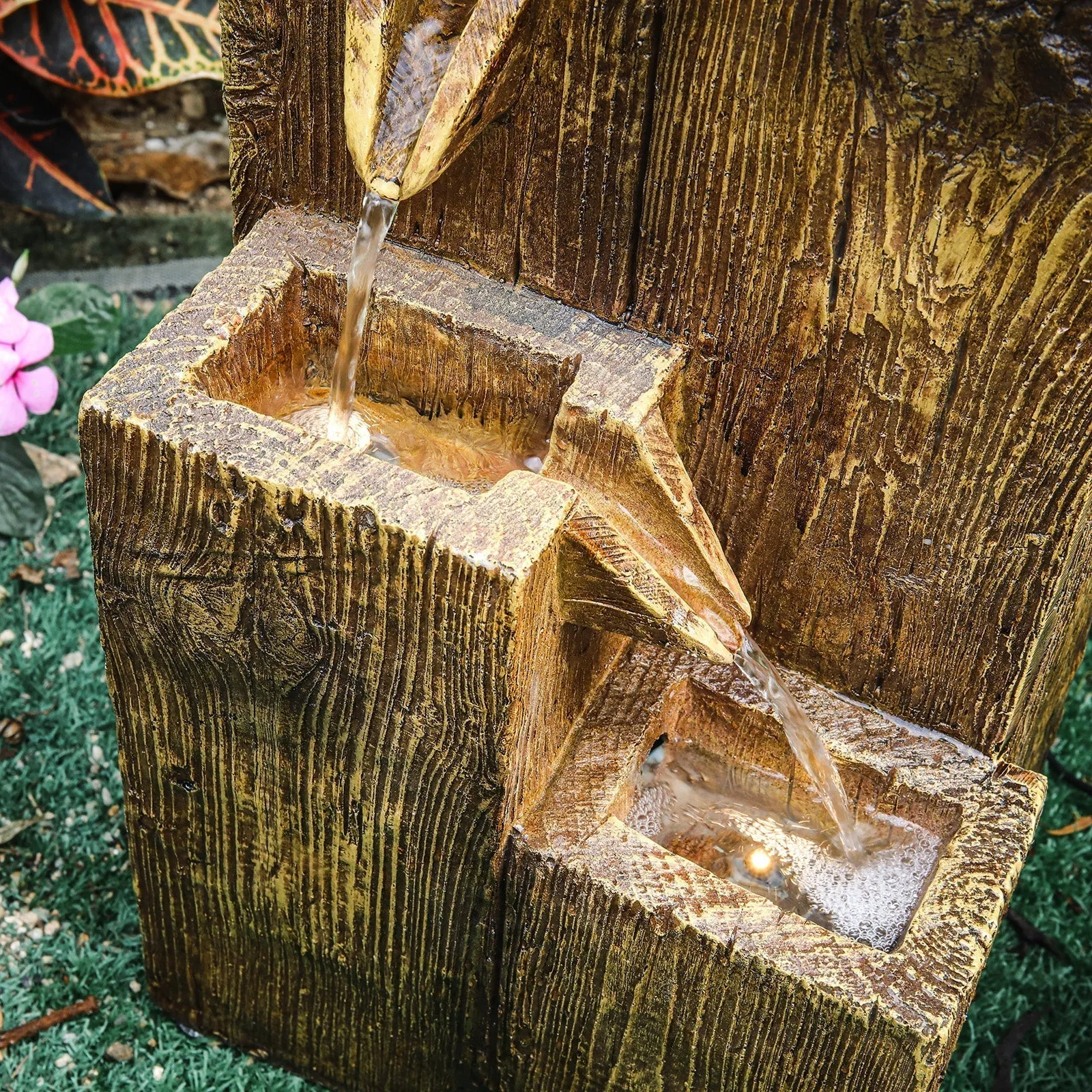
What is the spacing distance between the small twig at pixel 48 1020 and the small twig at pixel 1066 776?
1879 mm

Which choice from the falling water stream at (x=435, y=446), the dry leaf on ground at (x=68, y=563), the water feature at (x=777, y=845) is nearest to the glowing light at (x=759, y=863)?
the water feature at (x=777, y=845)

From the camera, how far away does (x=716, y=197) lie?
1.63m

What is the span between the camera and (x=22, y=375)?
242cm

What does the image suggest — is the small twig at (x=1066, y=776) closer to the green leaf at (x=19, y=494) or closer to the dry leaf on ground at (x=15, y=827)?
the dry leaf on ground at (x=15, y=827)

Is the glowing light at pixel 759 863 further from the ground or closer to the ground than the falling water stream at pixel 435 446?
closer to the ground

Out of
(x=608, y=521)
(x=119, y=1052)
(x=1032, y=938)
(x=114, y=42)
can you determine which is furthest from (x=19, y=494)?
(x=1032, y=938)

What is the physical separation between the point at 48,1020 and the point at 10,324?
117cm

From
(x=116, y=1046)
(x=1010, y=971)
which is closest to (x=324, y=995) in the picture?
(x=116, y=1046)

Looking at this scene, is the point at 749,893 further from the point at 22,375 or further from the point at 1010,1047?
the point at 22,375

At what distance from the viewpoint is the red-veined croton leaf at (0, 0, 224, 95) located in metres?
3.17

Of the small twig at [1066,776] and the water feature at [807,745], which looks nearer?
the water feature at [807,745]

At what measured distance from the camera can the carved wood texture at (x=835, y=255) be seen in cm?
147

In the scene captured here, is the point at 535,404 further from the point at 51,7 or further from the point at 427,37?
the point at 51,7

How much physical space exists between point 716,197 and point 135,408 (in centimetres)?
73
